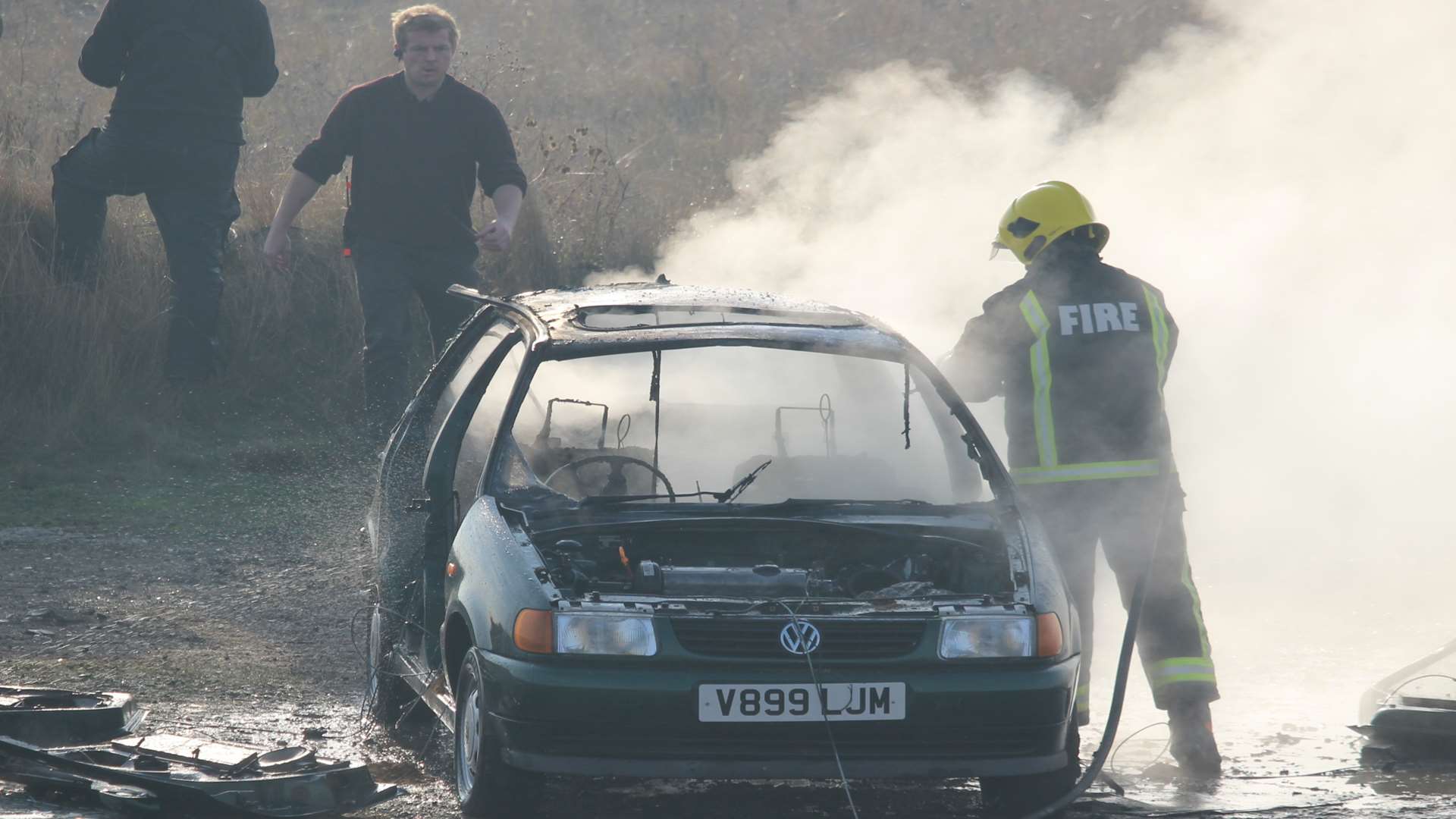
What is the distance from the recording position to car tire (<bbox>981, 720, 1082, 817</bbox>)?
4734mm

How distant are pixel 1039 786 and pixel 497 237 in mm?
4989

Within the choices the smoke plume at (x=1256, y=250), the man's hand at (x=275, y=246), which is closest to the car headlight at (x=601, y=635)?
the smoke plume at (x=1256, y=250)

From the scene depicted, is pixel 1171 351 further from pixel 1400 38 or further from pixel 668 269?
pixel 1400 38

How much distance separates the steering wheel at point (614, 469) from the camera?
5.38 m

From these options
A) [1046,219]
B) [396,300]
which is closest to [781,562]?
[1046,219]

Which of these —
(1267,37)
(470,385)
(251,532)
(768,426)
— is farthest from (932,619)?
(1267,37)

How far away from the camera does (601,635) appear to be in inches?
174

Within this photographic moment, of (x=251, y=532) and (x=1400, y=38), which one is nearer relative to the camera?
(x=251, y=532)

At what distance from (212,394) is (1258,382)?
22.1 feet

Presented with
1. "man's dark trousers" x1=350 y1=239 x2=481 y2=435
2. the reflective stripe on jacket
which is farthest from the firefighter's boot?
"man's dark trousers" x1=350 y1=239 x2=481 y2=435

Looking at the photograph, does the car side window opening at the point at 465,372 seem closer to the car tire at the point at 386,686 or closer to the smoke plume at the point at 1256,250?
the car tire at the point at 386,686

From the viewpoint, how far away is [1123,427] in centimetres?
583

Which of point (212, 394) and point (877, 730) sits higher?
point (212, 394)

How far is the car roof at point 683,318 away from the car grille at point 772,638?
46.8 inches
